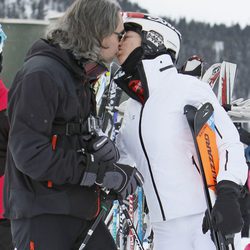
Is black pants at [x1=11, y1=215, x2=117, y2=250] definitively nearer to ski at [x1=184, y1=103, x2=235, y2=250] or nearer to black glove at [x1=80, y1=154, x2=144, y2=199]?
black glove at [x1=80, y1=154, x2=144, y2=199]

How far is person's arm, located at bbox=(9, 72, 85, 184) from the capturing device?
2547mm

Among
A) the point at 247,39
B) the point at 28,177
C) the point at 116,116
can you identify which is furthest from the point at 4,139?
the point at 247,39

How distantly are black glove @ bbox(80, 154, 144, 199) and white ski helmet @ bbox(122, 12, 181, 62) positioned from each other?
722mm

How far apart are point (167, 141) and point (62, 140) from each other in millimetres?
639

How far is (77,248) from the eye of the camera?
2.87 metres

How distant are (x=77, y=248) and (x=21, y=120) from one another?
0.74 meters

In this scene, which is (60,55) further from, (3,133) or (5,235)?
(5,235)

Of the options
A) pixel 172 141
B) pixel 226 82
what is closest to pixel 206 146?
pixel 172 141

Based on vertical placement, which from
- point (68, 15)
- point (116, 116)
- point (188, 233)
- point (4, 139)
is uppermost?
point (68, 15)

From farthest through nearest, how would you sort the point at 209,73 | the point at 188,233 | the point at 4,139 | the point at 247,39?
1. the point at 247,39
2. the point at 209,73
3. the point at 4,139
4. the point at 188,233

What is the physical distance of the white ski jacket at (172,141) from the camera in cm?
304

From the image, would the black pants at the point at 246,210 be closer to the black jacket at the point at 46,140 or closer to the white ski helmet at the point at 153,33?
the white ski helmet at the point at 153,33

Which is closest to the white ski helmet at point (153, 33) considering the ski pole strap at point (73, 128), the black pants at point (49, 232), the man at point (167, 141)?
the man at point (167, 141)

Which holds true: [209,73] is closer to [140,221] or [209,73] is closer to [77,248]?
[140,221]
